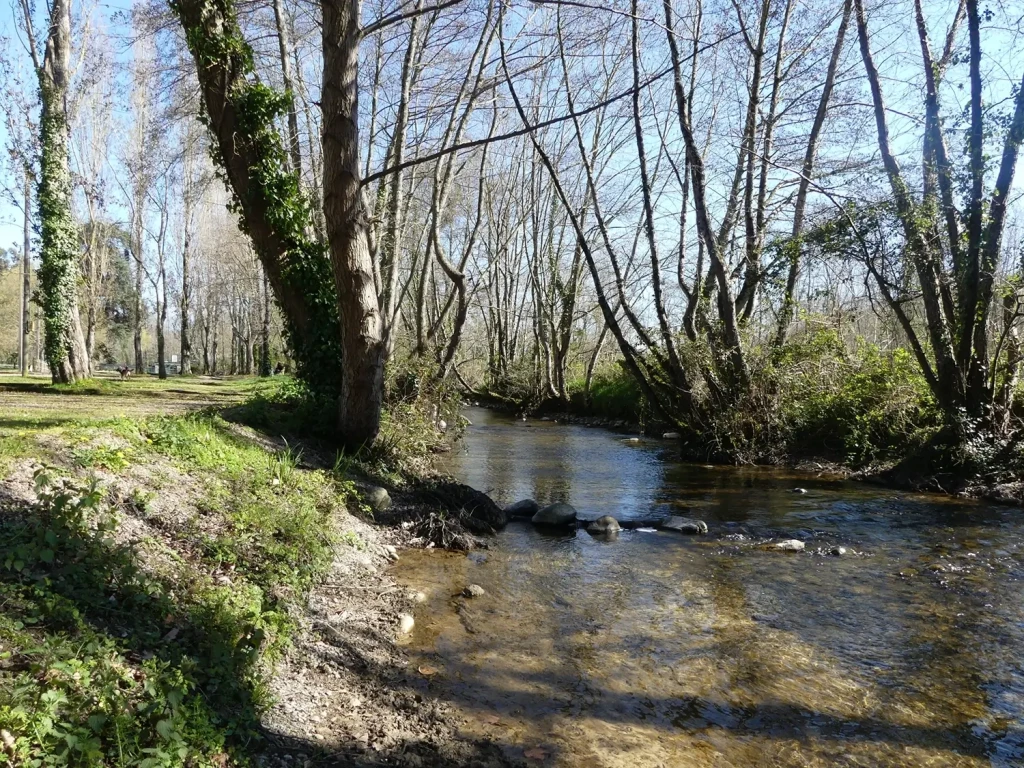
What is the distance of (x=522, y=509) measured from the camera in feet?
29.9

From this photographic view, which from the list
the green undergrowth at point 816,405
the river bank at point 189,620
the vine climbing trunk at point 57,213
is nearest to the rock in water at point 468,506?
the river bank at point 189,620

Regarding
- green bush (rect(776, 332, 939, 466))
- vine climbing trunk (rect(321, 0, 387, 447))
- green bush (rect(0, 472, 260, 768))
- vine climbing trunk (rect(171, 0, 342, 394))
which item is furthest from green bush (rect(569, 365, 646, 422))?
green bush (rect(0, 472, 260, 768))

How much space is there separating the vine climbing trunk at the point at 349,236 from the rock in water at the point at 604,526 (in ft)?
10.5

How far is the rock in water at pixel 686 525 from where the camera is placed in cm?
841

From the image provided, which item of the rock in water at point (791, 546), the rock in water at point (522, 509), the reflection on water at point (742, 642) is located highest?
the rock in water at point (522, 509)

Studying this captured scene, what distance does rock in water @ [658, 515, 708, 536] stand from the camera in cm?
841

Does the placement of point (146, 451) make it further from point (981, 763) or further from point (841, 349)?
point (841, 349)

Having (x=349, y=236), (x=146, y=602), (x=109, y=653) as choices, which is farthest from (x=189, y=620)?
(x=349, y=236)

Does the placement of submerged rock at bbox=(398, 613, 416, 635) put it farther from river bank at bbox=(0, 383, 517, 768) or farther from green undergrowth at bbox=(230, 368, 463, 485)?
green undergrowth at bbox=(230, 368, 463, 485)

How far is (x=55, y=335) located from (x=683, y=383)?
49.2 feet

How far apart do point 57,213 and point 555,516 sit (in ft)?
49.1

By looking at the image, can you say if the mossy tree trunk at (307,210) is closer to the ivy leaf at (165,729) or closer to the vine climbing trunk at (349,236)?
the vine climbing trunk at (349,236)

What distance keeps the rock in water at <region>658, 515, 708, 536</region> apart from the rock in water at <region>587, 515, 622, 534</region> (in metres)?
0.62

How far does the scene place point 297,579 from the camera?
5062 millimetres
